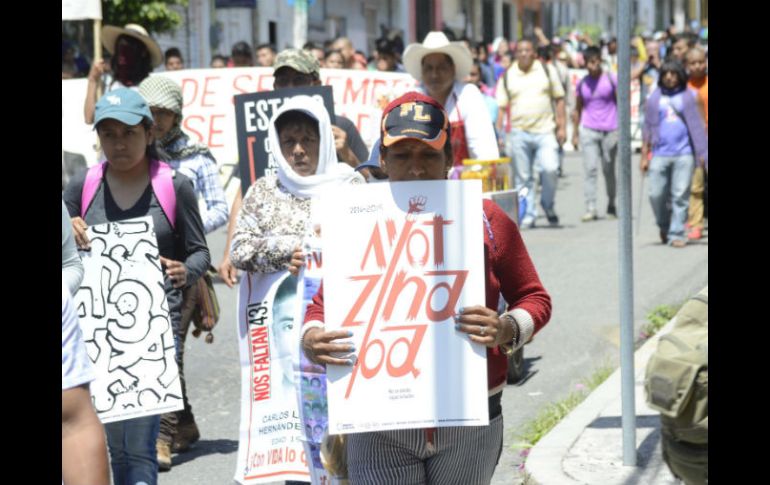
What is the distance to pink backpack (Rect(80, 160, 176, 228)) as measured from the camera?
5754mm

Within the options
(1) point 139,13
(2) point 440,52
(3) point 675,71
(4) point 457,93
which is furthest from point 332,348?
(1) point 139,13

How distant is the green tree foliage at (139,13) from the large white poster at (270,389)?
54.0 feet

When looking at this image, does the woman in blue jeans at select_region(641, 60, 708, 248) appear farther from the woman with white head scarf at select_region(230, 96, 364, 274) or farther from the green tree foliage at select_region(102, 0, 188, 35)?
the green tree foliage at select_region(102, 0, 188, 35)

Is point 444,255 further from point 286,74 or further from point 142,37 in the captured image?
point 142,37

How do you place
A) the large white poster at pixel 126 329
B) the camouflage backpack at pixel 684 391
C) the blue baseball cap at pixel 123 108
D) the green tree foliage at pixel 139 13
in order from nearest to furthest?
the camouflage backpack at pixel 684 391 → the large white poster at pixel 126 329 → the blue baseball cap at pixel 123 108 → the green tree foliage at pixel 139 13

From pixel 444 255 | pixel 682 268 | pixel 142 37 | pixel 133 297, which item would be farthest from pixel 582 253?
pixel 444 255

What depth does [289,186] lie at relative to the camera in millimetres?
5457

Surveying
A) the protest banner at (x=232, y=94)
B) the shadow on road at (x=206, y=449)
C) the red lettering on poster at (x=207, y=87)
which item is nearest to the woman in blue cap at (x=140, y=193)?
the shadow on road at (x=206, y=449)

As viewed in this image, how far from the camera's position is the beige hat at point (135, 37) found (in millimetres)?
10289

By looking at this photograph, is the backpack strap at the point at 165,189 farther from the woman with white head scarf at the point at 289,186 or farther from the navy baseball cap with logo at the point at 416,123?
the navy baseball cap with logo at the point at 416,123

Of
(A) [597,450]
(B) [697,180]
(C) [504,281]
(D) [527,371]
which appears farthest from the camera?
(B) [697,180]

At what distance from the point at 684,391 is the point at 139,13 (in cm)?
1992

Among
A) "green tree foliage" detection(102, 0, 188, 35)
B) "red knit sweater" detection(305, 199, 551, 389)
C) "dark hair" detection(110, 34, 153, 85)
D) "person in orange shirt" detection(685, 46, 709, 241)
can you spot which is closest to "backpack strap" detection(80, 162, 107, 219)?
"red knit sweater" detection(305, 199, 551, 389)

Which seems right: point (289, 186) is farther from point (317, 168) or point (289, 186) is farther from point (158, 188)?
point (158, 188)
